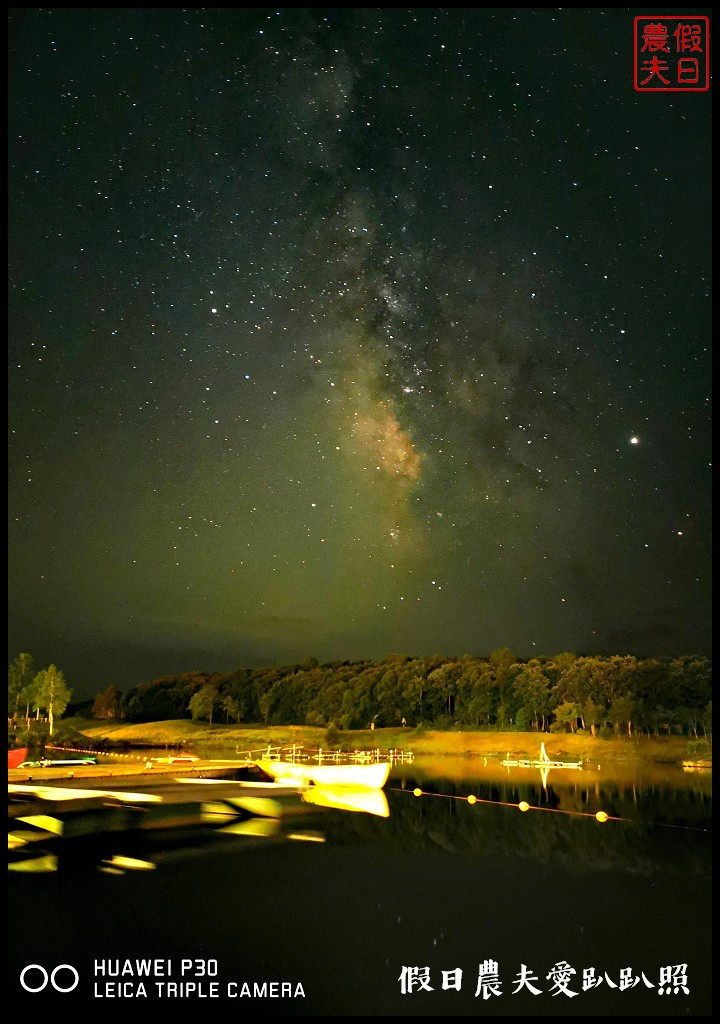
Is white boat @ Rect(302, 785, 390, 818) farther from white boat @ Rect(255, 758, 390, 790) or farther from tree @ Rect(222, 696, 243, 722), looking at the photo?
tree @ Rect(222, 696, 243, 722)

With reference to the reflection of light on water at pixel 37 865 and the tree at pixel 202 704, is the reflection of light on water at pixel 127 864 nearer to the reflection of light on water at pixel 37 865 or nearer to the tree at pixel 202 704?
the reflection of light on water at pixel 37 865

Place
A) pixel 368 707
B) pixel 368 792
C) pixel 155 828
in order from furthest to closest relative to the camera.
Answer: pixel 368 707 < pixel 368 792 < pixel 155 828

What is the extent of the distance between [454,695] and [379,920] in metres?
34.0

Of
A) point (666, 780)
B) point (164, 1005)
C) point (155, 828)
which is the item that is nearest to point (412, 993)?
point (164, 1005)

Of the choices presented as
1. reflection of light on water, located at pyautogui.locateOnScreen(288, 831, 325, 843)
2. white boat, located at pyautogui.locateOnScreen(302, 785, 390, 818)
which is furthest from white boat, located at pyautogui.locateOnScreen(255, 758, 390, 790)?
reflection of light on water, located at pyautogui.locateOnScreen(288, 831, 325, 843)

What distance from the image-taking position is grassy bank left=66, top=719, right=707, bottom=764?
119ft

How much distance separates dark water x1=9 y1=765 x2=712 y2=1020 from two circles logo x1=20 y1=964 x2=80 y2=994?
0.03m

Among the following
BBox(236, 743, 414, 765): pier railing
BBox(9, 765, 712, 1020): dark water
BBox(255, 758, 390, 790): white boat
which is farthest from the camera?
BBox(236, 743, 414, 765): pier railing

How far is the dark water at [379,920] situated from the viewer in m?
6.57

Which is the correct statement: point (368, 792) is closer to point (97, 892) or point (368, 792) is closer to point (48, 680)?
point (97, 892)

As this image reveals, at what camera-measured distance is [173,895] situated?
912 centimetres

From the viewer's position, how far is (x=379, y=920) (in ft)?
28.4

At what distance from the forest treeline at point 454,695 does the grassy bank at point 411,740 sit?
658 mm

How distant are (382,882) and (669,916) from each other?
12.5 ft
